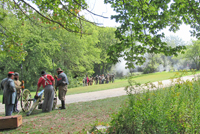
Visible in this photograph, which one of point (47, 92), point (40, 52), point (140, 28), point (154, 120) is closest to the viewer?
point (154, 120)

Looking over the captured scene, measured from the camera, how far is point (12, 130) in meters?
5.41

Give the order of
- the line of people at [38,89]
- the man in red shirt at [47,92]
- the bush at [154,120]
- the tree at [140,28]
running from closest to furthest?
1. the bush at [154,120]
2. the tree at [140,28]
3. the line of people at [38,89]
4. the man in red shirt at [47,92]

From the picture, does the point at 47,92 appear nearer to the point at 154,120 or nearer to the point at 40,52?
the point at 154,120

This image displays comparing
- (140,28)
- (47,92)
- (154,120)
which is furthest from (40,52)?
(154,120)

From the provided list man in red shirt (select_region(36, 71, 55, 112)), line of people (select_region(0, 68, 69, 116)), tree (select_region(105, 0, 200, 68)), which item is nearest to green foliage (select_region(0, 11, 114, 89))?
line of people (select_region(0, 68, 69, 116))

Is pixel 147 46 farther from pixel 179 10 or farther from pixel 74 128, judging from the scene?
pixel 74 128

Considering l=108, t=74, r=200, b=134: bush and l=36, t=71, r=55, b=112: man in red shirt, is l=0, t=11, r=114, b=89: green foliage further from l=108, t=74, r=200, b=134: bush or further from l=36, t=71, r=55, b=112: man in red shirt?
l=108, t=74, r=200, b=134: bush

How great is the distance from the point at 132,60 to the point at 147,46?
127 centimetres

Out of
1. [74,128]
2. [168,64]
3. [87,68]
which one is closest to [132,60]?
[74,128]

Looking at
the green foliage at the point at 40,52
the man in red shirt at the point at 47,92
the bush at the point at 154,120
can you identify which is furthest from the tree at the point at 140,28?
the green foliage at the point at 40,52

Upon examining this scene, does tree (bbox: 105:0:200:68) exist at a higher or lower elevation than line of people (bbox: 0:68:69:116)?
higher

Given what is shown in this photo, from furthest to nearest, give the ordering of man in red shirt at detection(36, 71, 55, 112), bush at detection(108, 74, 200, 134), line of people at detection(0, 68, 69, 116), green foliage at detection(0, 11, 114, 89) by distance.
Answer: green foliage at detection(0, 11, 114, 89)
man in red shirt at detection(36, 71, 55, 112)
line of people at detection(0, 68, 69, 116)
bush at detection(108, 74, 200, 134)

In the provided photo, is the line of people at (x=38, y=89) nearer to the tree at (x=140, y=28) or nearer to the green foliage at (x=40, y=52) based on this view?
the tree at (x=140, y=28)

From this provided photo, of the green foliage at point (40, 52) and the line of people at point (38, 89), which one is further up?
the green foliage at point (40, 52)
